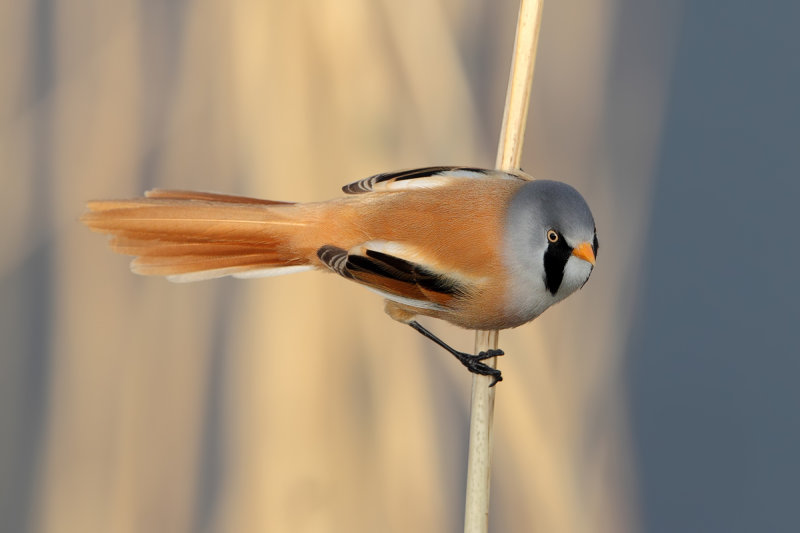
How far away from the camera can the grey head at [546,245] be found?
5.32ft

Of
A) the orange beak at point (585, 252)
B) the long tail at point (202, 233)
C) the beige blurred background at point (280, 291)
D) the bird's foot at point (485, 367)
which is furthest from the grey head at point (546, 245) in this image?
the long tail at point (202, 233)

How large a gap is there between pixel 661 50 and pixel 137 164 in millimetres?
1310

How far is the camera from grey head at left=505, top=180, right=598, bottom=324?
5.32 feet

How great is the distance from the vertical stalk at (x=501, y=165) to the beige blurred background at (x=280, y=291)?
0.33 m

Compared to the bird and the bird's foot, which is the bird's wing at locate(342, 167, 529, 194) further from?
the bird's foot

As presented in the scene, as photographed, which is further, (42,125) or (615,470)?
(615,470)

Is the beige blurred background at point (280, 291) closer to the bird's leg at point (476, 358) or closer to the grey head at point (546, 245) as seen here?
the bird's leg at point (476, 358)

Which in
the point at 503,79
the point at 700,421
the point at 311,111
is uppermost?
the point at 503,79

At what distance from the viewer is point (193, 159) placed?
2.05m

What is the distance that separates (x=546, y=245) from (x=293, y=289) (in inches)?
22.8

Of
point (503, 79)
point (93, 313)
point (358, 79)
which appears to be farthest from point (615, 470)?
point (93, 313)

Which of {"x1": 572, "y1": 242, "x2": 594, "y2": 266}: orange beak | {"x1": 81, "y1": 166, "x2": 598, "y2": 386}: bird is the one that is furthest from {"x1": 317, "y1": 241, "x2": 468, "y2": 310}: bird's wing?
{"x1": 572, "y1": 242, "x2": 594, "y2": 266}: orange beak

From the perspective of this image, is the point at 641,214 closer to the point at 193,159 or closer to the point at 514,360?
the point at 514,360

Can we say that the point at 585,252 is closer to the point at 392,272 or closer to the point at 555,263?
the point at 555,263
